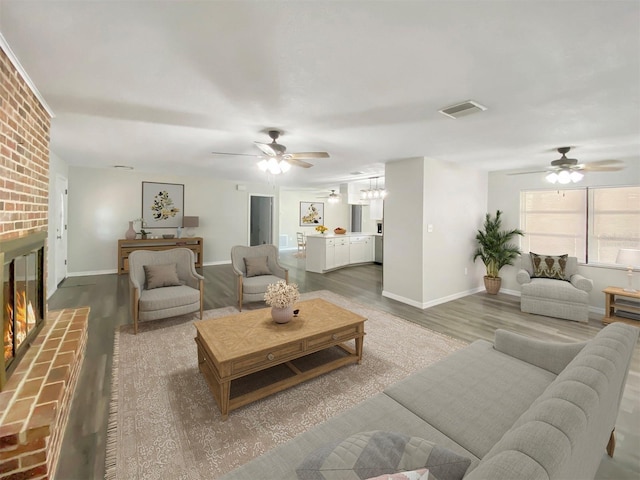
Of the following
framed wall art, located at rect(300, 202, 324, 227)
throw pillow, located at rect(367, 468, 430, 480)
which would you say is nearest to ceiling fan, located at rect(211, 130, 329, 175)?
throw pillow, located at rect(367, 468, 430, 480)

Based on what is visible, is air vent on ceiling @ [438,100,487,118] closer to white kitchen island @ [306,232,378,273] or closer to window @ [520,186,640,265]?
window @ [520,186,640,265]

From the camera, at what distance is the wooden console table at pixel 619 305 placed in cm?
385

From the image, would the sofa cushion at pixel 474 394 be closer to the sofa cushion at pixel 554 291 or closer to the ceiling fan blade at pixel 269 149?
the ceiling fan blade at pixel 269 149

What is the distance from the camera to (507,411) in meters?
1.50

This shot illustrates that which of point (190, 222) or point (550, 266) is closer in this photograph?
point (550, 266)

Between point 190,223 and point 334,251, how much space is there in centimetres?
375

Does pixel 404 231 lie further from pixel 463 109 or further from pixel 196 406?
pixel 196 406

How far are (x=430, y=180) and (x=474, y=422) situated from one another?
3.78 meters

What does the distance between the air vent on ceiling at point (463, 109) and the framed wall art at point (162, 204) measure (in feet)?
21.8

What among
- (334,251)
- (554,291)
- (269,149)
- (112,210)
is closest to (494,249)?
(554,291)

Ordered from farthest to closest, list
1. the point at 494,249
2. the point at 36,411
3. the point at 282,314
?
the point at 494,249, the point at 282,314, the point at 36,411

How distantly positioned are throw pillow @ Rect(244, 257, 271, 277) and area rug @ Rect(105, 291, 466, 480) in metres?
1.41

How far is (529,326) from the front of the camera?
3.82 meters

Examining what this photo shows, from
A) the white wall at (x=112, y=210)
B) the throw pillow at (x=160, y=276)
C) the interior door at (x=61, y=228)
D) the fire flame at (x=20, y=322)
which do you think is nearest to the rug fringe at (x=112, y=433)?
the fire flame at (x=20, y=322)
